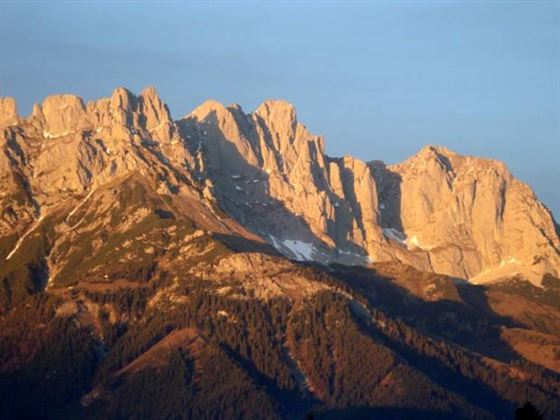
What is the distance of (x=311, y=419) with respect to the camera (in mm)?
84125

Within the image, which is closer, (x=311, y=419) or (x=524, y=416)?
(x=524, y=416)

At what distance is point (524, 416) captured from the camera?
258 ft

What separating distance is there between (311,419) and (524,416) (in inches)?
487
